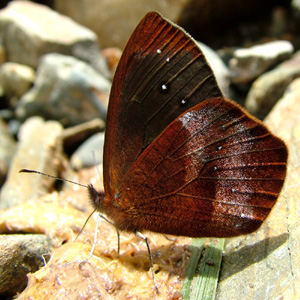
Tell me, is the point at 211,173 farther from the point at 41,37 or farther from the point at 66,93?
the point at 41,37

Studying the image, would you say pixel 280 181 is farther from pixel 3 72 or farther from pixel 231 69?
pixel 3 72

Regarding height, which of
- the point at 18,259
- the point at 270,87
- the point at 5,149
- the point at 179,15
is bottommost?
the point at 5,149

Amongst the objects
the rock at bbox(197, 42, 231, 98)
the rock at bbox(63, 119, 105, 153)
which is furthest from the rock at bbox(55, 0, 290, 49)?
the rock at bbox(63, 119, 105, 153)

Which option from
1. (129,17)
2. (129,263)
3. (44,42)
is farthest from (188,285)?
(129,17)

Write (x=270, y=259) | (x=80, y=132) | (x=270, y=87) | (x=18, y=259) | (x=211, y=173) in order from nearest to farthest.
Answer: (x=270, y=259) < (x=211, y=173) < (x=18, y=259) < (x=270, y=87) < (x=80, y=132)

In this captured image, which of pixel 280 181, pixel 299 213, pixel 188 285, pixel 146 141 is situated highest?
pixel 280 181

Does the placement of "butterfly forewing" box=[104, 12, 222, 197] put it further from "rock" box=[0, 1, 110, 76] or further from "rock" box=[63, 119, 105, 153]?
"rock" box=[0, 1, 110, 76]

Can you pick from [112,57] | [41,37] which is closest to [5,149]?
[41,37]
